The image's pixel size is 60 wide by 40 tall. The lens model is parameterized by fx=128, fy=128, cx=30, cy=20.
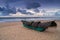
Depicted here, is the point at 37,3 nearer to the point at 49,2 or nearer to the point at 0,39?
the point at 49,2

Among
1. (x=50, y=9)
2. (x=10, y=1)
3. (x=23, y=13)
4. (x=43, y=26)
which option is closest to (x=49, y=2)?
→ (x=50, y=9)

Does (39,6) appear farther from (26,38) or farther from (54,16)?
(26,38)

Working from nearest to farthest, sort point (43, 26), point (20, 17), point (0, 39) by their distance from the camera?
point (0, 39), point (43, 26), point (20, 17)

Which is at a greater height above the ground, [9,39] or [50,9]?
[50,9]

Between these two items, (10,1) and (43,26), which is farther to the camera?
(10,1)

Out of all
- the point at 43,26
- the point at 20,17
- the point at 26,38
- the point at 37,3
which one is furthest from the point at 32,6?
the point at 26,38

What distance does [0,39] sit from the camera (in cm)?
233

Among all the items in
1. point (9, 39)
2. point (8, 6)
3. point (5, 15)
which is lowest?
point (9, 39)

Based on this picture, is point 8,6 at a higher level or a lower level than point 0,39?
higher

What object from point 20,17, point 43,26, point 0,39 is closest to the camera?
point 0,39

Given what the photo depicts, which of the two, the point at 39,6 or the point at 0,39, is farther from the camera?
the point at 39,6

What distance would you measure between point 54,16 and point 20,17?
4.40ft

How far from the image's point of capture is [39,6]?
5.21 m

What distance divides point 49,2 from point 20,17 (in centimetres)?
136
